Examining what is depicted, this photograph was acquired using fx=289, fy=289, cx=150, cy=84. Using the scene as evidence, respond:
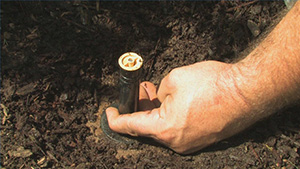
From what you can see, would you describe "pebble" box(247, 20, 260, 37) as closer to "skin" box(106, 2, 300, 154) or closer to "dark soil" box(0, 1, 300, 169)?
"dark soil" box(0, 1, 300, 169)

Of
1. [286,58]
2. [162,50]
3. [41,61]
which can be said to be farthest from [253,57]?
[41,61]

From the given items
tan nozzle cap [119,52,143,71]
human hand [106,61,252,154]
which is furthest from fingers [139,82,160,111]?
tan nozzle cap [119,52,143,71]

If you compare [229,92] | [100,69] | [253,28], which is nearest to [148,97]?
[100,69]

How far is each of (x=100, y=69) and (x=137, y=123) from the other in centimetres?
80

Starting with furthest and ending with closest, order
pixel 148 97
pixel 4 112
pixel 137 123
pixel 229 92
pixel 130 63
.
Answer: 1. pixel 148 97
2. pixel 4 112
3. pixel 137 123
4. pixel 229 92
5. pixel 130 63

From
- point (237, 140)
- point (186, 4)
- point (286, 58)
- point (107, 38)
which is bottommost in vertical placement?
point (237, 140)

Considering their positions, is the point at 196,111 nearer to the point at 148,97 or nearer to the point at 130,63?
the point at 130,63

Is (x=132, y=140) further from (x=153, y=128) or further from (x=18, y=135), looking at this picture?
(x=18, y=135)

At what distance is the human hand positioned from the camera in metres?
1.79

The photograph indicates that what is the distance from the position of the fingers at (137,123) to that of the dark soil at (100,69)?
19 centimetres

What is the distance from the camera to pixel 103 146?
2.19 metres

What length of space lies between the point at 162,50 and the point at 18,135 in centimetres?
138

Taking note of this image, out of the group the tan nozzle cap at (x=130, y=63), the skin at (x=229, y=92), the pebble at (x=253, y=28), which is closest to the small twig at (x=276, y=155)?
the skin at (x=229, y=92)

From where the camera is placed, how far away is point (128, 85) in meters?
1.83
